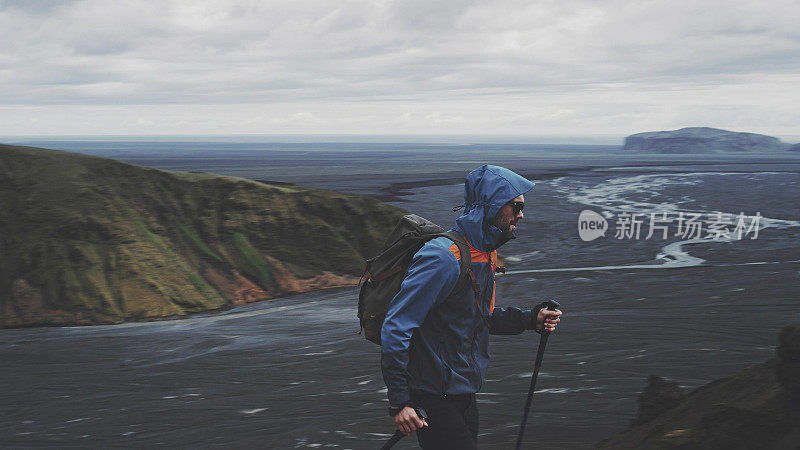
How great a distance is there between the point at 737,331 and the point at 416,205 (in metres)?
38.2

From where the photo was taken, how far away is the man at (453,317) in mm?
3566

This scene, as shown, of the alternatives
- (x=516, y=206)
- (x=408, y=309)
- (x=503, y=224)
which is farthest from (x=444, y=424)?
(x=516, y=206)

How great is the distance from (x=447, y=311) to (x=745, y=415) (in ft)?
7.78

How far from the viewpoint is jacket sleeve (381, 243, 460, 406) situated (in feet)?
11.6

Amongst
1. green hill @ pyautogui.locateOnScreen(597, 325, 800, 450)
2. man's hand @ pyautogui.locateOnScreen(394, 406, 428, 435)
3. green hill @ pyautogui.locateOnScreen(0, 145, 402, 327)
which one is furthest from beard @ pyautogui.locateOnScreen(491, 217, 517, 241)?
green hill @ pyautogui.locateOnScreen(0, 145, 402, 327)

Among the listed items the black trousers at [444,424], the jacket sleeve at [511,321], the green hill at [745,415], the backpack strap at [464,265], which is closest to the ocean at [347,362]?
the green hill at [745,415]

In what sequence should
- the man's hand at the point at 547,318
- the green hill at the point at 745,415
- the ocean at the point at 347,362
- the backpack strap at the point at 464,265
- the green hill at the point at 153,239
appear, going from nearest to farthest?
the backpack strap at the point at 464,265
the man's hand at the point at 547,318
the green hill at the point at 745,415
the ocean at the point at 347,362
the green hill at the point at 153,239

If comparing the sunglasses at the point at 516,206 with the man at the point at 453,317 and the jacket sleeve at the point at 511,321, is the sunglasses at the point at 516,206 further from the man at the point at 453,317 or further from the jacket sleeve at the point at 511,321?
the jacket sleeve at the point at 511,321

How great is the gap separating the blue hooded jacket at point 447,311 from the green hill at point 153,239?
1616cm

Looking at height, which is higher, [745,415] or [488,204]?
[488,204]

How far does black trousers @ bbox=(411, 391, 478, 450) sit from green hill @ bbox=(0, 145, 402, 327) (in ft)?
52.9

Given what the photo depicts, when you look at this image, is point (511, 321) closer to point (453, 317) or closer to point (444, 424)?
point (453, 317)

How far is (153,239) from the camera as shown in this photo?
70.0 feet

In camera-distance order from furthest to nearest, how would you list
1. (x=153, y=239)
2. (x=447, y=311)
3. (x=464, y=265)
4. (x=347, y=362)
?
(x=153, y=239), (x=347, y=362), (x=447, y=311), (x=464, y=265)
